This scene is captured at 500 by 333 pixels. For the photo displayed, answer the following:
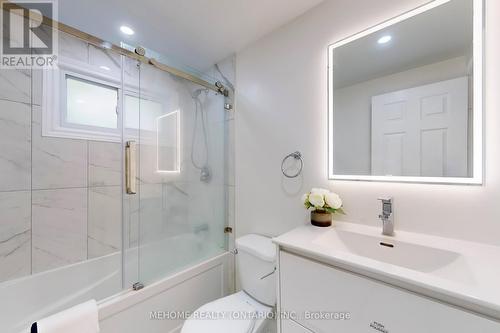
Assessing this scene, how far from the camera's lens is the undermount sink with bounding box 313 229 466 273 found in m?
0.78

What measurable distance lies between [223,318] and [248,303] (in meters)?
0.20

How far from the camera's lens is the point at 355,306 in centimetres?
69

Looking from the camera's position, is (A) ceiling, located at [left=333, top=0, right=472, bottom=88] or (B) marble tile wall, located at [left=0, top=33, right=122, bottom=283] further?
(B) marble tile wall, located at [left=0, top=33, right=122, bottom=283]

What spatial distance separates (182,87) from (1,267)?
167 centimetres

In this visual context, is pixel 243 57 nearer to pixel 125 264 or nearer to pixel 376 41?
pixel 376 41

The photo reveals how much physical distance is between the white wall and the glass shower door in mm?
237

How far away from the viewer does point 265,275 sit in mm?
1227

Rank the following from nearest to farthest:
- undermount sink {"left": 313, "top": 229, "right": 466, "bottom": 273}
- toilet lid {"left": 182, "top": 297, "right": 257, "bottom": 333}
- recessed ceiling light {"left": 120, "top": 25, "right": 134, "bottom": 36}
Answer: undermount sink {"left": 313, "top": 229, "right": 466, "bottom": 273}
toilet lid {"left": 182, "top": 297, "right": 257, "bottom": 333}
recessed ceiling light {"left": 120, "top": 25, "right": 134, "bottom": 36}

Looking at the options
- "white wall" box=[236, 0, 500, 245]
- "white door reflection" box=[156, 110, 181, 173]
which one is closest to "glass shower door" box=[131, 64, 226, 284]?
"white door reflection" box=[156, 110, 181, 173]

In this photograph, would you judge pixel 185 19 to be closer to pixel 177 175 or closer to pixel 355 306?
pixel 177 175

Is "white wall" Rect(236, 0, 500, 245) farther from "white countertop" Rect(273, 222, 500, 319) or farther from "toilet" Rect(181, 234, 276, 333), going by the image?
"toilet" Rect(181, 234, 276, 333)

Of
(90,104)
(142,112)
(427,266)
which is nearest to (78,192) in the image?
(90,104)

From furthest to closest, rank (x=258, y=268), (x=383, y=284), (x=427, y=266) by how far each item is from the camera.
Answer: (x=258, y=268) < (x=427, y=266) < (x=383, y=284)

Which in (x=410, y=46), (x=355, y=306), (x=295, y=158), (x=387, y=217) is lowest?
(x=355, y=306)
